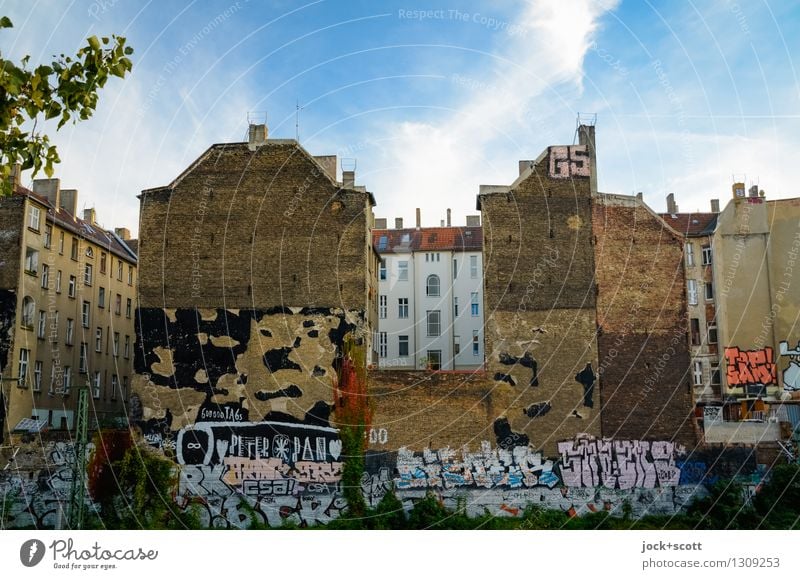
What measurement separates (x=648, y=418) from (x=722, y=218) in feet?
72.8

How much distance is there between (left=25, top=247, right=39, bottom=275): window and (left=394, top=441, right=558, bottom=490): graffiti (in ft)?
69.3

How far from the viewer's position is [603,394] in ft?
110

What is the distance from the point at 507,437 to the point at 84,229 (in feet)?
96.0

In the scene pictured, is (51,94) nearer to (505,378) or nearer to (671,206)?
(505,378)

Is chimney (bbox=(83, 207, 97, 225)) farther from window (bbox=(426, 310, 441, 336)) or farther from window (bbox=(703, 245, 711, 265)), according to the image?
window (bbox=(703, 245, 711, 265))

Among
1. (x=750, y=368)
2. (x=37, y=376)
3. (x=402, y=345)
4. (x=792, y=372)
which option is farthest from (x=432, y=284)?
(x=37, y=376)

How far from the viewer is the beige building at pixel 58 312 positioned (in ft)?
119

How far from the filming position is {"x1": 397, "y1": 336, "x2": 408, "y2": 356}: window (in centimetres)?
5969

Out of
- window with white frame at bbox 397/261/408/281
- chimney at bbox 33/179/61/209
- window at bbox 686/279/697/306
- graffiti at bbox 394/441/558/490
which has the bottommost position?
graffiti at bbox 394/441/558/490

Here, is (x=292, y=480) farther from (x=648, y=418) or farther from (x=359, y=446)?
(x=648, y=418)

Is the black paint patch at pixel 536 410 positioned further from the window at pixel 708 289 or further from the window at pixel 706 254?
the window at pixel 706 254

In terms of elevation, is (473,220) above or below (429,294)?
above

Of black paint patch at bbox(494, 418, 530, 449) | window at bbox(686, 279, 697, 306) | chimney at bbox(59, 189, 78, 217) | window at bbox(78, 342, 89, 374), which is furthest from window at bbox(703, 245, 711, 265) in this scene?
chimney at bbox(59, 189, 78, 217)

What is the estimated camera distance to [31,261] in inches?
1511
